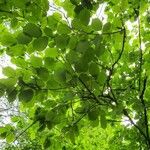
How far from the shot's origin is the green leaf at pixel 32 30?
1.38 metres

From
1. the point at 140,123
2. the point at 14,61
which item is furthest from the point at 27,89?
the point at 140,123

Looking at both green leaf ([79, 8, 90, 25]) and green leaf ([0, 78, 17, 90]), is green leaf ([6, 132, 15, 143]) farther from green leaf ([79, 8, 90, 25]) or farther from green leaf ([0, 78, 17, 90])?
green leaf ([79, 8, 90, 25])

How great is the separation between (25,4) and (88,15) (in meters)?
0.37

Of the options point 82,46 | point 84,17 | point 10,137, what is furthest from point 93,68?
point 10,137

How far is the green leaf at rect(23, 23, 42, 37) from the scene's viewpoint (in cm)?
138

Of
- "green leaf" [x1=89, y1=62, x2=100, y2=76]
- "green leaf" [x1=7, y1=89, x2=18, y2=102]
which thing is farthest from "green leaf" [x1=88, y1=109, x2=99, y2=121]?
"green leaf" [x1=7, y1=89, x2=18, y2=102]

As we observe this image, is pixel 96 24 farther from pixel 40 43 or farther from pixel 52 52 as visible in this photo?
pixel 52 52

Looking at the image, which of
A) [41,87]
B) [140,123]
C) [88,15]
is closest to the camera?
[88,15]

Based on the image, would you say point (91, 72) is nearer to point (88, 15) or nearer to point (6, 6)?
point (88, 15)

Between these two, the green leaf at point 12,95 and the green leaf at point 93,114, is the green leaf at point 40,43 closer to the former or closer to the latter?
the green leaf at point 12,95

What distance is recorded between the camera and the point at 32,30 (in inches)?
55.3

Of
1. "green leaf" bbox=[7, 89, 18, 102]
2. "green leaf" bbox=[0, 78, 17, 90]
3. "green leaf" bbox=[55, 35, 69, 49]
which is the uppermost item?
"green leaf" bbox=[55, 35, 69, 49]

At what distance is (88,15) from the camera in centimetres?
137

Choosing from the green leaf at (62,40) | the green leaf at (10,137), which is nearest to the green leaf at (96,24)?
the green leaf at (62,40)
